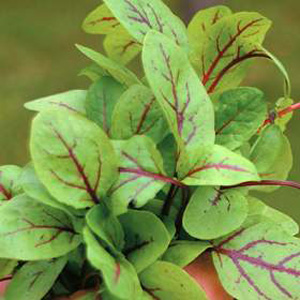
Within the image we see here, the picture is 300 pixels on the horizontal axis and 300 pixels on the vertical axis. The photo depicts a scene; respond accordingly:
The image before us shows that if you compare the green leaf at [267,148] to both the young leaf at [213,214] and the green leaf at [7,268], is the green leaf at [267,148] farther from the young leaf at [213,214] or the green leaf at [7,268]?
the green leaf at [7,268]

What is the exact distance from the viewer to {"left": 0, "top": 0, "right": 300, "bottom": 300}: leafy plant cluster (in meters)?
0.51

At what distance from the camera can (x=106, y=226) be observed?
0.53 m

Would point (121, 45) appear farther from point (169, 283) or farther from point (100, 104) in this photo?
point (169, 283)

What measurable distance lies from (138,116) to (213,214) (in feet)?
0.29

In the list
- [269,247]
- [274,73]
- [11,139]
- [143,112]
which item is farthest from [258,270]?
[274,73]

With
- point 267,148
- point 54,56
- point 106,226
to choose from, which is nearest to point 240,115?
point 267,148

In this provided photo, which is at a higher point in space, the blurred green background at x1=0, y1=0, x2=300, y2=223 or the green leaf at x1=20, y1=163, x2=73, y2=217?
the green leaf at x1=20, y1=163, x2=73, y2=217

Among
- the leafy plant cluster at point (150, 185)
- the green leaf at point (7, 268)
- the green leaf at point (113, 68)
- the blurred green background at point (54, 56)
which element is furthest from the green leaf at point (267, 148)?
the blurred green background at point (54, 56)

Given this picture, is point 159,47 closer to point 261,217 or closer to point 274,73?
point 261,217

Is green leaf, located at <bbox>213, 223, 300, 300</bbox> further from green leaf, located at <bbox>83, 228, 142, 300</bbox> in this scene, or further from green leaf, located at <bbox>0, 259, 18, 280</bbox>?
green leaf, located at <bbox>0, 259, 18, 280</bbox>

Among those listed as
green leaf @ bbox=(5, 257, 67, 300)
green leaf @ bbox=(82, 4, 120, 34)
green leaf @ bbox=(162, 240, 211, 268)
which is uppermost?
green leaf @ bbox=(82, 4, 120, 34)

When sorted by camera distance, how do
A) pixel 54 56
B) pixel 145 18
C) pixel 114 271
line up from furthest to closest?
pixel 54 56
pixel 145 18
pixel 114 271

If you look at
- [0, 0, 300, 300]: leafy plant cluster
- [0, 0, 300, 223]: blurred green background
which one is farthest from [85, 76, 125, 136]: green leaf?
[0, 0, 300, 223]: blurred green background

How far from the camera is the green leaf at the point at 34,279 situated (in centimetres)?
56
